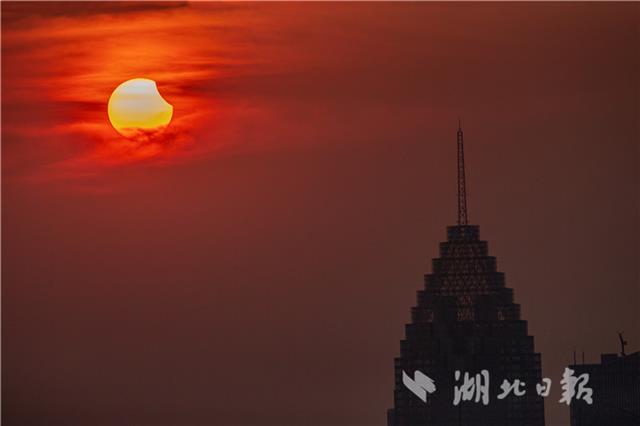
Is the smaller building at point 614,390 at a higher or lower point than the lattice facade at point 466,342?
lower

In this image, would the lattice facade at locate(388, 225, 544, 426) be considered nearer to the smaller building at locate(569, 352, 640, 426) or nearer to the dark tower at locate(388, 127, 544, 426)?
the dark tower at locate(388, 127, 544, 426)

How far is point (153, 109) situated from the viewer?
4209 centimetres

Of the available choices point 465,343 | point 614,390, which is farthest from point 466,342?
point 614,390

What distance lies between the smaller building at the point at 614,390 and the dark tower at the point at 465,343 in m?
33.4

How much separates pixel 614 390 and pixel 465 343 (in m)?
48.5

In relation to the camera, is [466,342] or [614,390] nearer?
[614,390]

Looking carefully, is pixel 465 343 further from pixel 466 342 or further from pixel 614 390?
pixel 614 390

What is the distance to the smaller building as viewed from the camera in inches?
3829

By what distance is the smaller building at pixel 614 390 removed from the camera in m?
97.2

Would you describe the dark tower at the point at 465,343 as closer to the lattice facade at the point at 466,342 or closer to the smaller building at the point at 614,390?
the lattice facade at the point at 466,342

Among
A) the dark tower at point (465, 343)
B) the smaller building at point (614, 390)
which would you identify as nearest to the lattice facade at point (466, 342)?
the dark tower at point (465, 343)

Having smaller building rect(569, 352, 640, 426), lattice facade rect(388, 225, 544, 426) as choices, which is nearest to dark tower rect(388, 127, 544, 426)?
lattice facade rect(388, 225, 544, 426)

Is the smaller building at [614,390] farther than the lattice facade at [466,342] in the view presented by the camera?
No

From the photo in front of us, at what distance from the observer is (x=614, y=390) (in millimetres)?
103188
